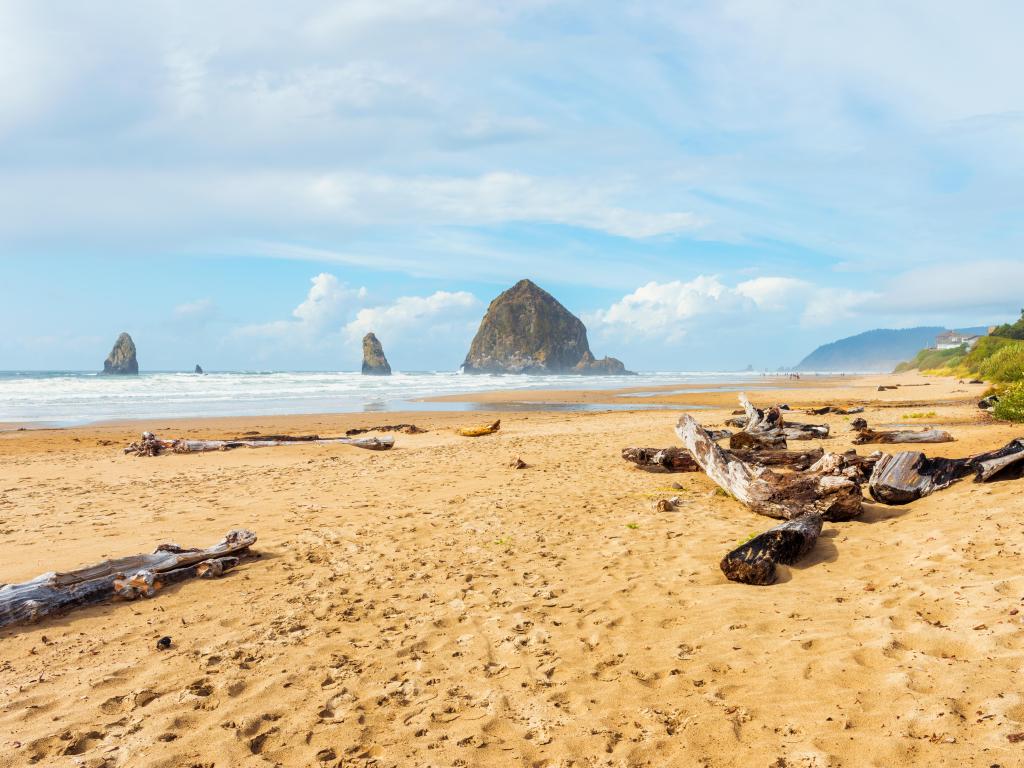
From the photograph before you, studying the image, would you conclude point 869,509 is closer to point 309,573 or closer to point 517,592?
point 517,592

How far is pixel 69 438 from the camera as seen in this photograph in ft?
66.4

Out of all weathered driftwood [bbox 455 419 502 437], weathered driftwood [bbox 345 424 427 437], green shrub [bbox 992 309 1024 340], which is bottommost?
weathered driftwood [bbox 455 419 502 437]

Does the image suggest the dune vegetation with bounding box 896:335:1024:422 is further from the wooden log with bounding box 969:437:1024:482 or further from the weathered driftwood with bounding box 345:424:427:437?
the weathered driftwood with bounding box 345:424:427:437

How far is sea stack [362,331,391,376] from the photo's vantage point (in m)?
137

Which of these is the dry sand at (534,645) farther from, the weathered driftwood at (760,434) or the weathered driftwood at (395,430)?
the weathered driftwood at (395,430)

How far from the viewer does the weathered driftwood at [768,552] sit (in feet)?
19.1

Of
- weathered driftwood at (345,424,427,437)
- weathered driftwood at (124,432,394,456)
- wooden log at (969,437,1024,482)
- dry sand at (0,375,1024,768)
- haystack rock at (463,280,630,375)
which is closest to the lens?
dry sand at (0,375,1024,768)

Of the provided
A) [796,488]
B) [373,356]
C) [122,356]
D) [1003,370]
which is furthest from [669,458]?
[122,356]

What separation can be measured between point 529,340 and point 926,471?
149 meters

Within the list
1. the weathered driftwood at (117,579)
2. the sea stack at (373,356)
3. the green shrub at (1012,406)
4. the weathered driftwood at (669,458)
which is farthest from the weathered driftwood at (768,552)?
the sea stack at (373,356)

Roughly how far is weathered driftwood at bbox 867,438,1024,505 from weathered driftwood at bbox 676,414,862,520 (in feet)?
1.26

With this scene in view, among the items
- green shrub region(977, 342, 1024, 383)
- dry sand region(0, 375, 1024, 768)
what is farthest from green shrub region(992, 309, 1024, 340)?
dry sand region(0, 375, 1024, 768)

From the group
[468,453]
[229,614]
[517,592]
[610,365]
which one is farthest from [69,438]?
[610,365]

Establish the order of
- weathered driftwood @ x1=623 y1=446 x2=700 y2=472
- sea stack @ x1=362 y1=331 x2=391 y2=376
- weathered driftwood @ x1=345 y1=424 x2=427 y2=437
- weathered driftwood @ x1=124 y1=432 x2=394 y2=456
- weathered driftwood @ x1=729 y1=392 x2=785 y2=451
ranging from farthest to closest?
sea stack @ x1=362 y1=331 x2=391 y2=376, weathered driftwood @ x1=345 y1=424 x2=427 y2=437, weathered driftwood @ x1=124 y1=432 x2=394 y2=456, weathered driftwood @ x1=729 y1=392 x2=785 y2=451, weathered driftwood @ x1=623 y1=446 x2=700 y2=472
